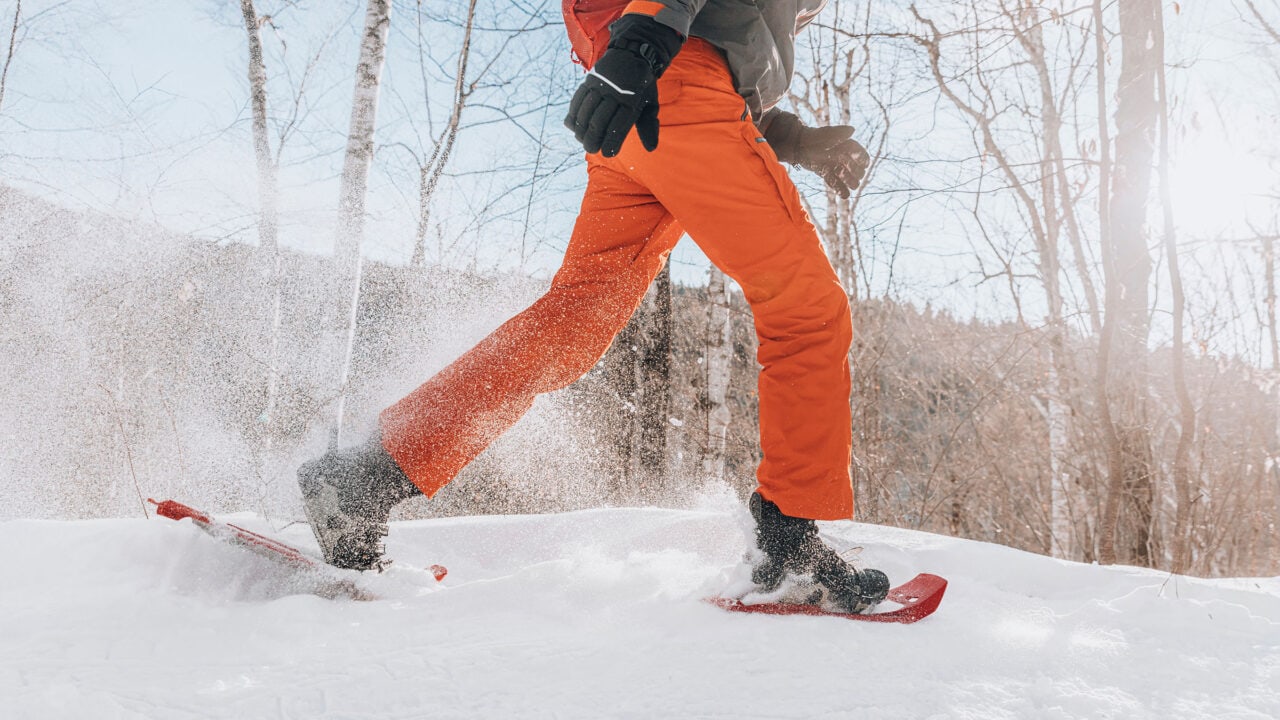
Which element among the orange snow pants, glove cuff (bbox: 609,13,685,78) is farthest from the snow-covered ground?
glove cuff (bbox: 609,13,685,78)

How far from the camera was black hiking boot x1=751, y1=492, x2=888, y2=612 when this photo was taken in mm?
1272

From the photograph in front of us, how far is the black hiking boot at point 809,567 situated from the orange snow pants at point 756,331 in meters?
0.05

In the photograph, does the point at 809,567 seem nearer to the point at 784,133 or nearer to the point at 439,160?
the point at 784,133

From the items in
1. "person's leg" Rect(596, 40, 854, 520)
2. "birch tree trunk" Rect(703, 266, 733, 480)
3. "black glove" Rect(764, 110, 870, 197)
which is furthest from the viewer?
"birch tree trunk" Rect(703, 266, 733, 480)

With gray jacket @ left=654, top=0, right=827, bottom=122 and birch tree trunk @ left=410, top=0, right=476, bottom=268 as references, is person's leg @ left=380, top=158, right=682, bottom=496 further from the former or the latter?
birch tree trunk @ left=410, top=0, right=476, bottom=268

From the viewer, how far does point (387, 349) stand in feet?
20.8

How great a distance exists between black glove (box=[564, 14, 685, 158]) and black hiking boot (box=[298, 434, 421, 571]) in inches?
28.5

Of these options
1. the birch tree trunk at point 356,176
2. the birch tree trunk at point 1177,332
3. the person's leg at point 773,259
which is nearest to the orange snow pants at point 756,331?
the person's leg at point 773,259

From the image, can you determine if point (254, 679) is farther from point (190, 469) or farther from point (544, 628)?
point (190, 469)

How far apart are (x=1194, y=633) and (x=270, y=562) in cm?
163

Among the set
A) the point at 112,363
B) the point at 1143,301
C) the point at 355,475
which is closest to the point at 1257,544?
the point at 1143,301

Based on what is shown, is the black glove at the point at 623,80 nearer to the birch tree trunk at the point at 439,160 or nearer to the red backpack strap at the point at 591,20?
the red backpack strap at the point at 591,20

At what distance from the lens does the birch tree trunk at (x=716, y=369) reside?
5.31 m

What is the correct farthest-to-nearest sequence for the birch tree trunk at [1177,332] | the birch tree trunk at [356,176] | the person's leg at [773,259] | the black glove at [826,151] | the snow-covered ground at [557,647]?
the birch tree trunk at [356,176], the birch tree trunk at [1177,332], the black glove at [826,151], the person's leg at [773,259], the snow-covered ground at [557,647]
